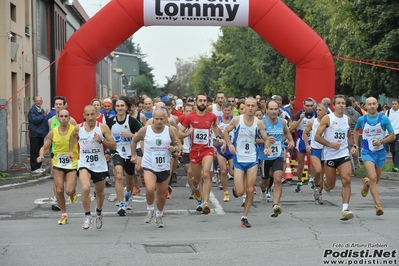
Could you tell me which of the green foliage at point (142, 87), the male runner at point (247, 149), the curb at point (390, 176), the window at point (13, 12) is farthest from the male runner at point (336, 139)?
the green foliage at point (142, 87)

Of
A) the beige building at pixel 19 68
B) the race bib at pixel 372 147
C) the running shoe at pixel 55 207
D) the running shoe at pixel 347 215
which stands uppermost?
the beige building at pixel 19 68

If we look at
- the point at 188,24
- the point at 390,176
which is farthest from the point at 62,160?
the point at 390,176

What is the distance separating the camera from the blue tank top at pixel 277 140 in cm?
1338

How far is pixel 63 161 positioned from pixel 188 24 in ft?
26.1

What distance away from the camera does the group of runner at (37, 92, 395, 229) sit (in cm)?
1192

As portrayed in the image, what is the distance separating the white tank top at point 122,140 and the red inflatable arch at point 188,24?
5.98 m

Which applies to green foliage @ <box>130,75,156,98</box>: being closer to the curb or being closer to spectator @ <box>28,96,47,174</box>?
spectator @ <box>28,96,47,174</box>

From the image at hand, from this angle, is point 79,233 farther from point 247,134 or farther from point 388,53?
point 388,53

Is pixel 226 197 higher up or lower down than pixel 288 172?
lower down

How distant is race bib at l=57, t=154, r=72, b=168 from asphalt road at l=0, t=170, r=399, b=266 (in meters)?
0.85

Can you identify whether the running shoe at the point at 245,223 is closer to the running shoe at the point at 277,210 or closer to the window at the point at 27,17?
the running shoe at the point at 277,210

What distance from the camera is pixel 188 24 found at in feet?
63.9

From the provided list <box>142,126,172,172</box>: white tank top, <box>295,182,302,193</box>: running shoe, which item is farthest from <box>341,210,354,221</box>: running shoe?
<box>295,182,302,193</box>: running shoe

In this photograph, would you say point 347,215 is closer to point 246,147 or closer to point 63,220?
point 246,147
